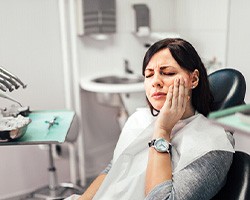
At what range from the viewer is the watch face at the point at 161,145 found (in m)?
0.98

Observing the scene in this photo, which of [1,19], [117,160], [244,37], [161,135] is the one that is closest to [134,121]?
[117,160]

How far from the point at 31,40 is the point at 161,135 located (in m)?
1.47

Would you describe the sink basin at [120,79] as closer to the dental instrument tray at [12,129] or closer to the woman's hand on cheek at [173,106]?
the dental instrument tray at [12,129]

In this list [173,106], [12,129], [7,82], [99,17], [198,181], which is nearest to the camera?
[198,181]

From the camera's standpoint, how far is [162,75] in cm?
106

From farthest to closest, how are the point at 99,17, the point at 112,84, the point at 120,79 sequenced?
the point at 120,79, the point at 99,17, the point at 112,84

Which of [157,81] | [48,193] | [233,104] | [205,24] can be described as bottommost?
[48,193]

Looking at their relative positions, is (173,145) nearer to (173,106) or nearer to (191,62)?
(173,106)

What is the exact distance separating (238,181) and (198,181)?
5.5 inches

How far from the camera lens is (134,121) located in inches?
52.4

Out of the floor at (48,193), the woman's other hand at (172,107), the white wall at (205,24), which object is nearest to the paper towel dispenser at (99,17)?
the white wall at (205,24)

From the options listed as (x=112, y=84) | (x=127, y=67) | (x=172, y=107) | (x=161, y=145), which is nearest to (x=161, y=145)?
(x=161, y=145)

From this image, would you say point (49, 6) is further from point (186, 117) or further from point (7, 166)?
point (186, 117)

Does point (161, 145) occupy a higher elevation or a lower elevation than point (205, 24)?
lower
